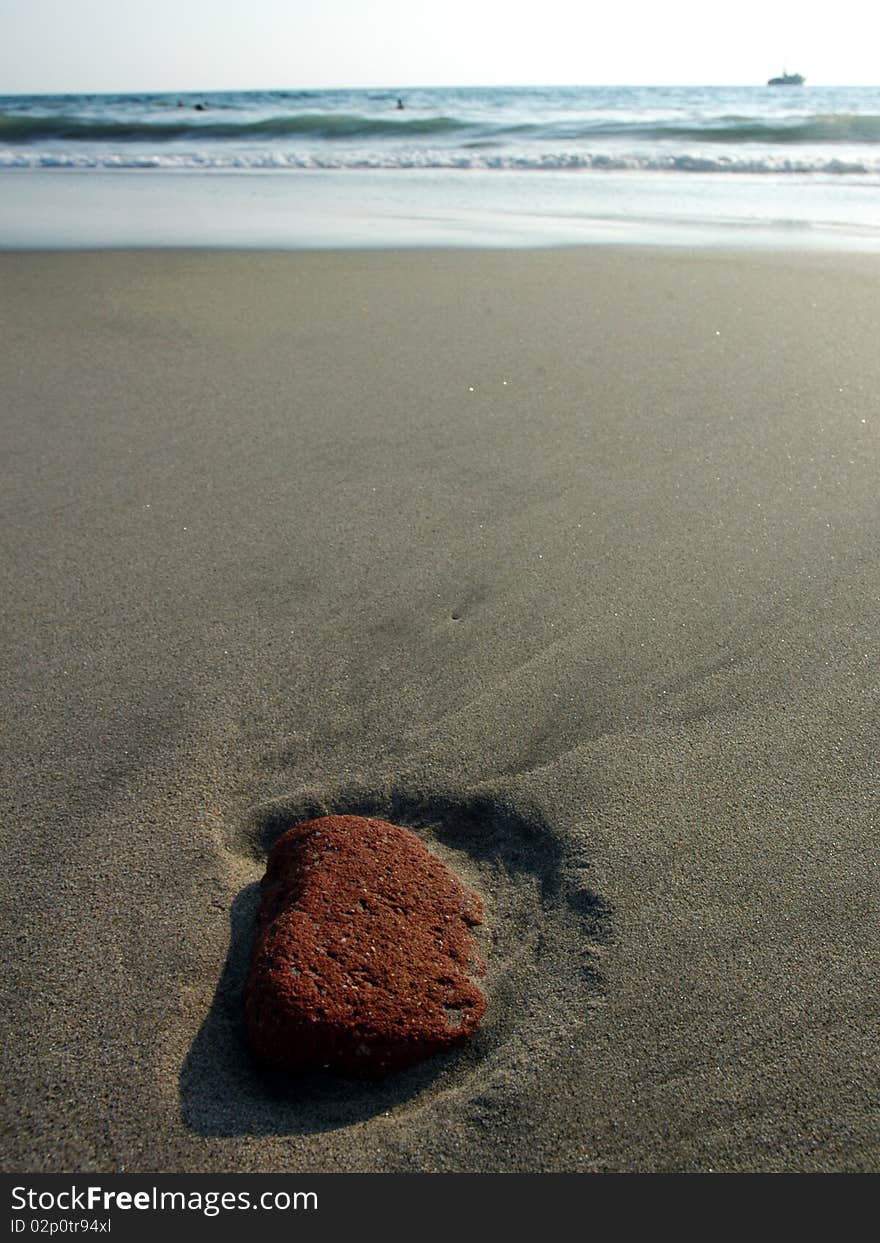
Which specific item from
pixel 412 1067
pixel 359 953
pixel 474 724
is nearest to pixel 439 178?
pixel 474 724

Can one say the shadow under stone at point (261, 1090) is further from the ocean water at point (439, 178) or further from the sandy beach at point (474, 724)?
the ocean water at point (439, 178)

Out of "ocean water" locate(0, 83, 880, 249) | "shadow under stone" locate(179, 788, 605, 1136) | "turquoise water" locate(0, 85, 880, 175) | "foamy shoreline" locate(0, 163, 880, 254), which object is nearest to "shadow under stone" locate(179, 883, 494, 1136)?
"shadow under stone" locate(179, 788, 605, 1136)

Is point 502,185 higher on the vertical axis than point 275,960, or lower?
higher

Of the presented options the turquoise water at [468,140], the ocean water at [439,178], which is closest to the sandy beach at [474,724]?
the ocean water at [439,178]

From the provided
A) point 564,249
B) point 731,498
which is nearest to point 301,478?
point 731,498

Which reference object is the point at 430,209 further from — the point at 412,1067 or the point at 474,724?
the point at 412,1067

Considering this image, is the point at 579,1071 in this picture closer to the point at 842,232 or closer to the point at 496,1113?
the point at 496,1113
